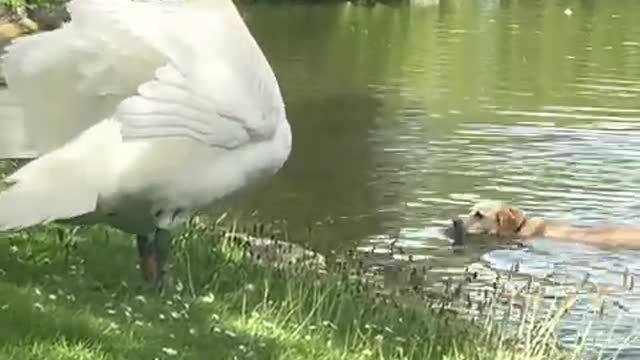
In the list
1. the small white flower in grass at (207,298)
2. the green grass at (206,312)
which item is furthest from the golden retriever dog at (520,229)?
the small white flower in grass at (207,298)

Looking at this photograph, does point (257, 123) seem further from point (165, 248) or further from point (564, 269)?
point (564, 269)

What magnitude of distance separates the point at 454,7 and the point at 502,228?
149ft

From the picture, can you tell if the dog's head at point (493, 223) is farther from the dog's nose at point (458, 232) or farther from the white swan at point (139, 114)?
the white swan at point (139, 114)

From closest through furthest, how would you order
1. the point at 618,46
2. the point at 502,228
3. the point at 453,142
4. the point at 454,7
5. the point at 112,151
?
the point at 112,151, the point at 502,228, the point at 453,142, the point at 618,46, the point at 454,7

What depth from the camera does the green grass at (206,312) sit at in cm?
612

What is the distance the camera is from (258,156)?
653cm

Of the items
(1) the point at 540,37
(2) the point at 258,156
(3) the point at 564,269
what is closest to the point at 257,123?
(2) the point at 258,156

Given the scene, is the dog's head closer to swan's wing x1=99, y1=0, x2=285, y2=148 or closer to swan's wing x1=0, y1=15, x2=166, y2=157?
swan's wing x1=99, y1=0, x2=285, y2=148

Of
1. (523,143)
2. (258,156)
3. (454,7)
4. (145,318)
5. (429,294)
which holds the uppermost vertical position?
(258,156)

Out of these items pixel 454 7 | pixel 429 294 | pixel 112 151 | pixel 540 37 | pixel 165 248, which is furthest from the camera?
pixel 454 7

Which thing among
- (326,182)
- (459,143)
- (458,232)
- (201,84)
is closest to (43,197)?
(201,84)

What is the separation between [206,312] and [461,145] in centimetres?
1501

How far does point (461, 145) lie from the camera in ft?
71.7

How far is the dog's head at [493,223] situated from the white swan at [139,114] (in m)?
9.13
